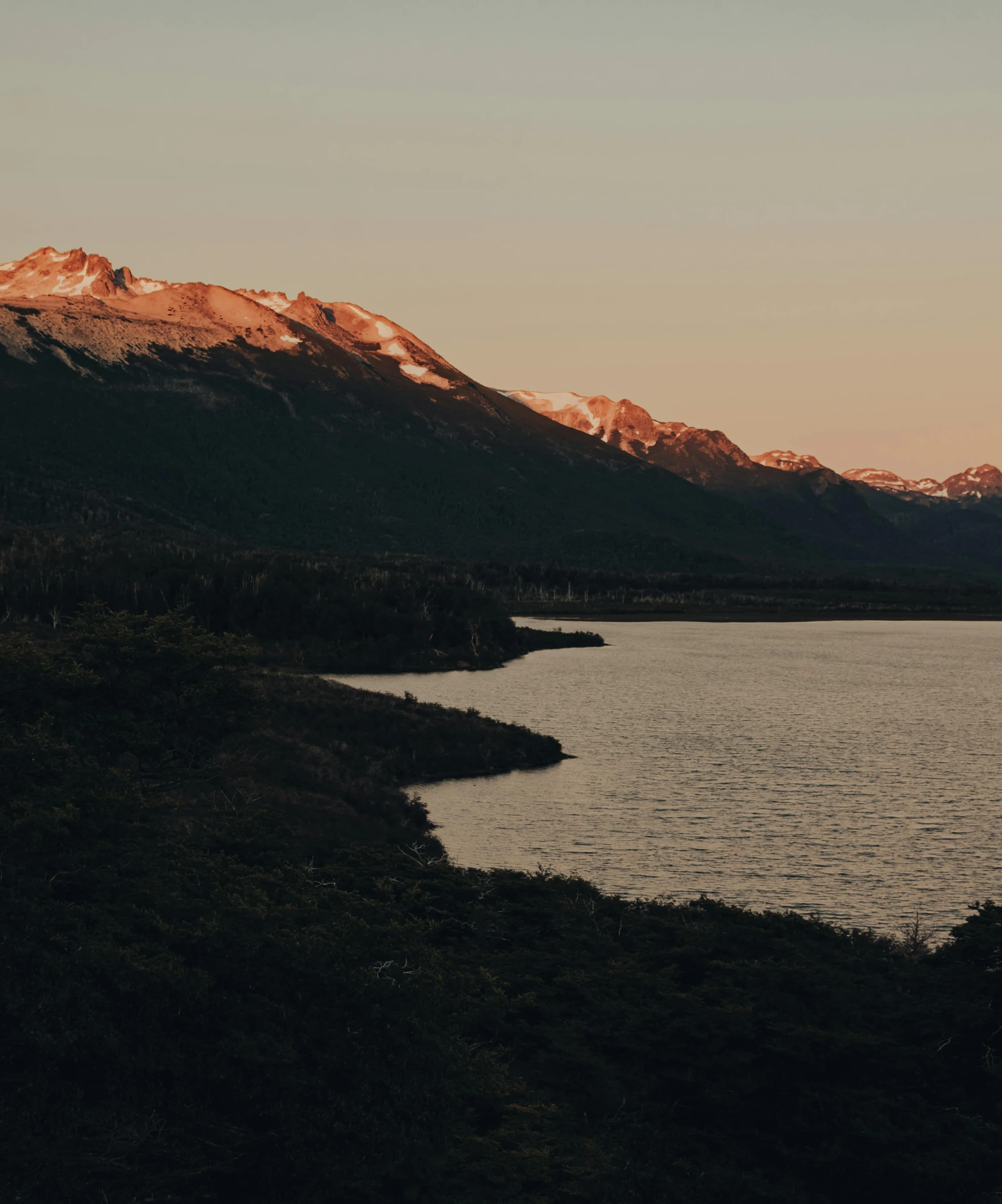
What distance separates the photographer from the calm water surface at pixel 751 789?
4578cm

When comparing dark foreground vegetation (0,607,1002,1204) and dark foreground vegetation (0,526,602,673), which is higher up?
dark foreground vegetation (0,526,602,673)

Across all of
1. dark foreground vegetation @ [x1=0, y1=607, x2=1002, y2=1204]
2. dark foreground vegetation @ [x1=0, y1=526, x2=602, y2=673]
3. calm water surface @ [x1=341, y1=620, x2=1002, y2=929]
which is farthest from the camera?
dark foreground vegetation @ [x1=0, y1=526, x2=602, y2=673]

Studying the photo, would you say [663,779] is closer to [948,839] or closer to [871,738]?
[948,839]

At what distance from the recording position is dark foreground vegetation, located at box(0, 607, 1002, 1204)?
19688mm

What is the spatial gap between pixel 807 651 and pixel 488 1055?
5513 inches

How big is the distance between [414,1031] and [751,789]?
4390 cm

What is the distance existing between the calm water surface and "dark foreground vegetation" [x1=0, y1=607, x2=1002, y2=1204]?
437 inches

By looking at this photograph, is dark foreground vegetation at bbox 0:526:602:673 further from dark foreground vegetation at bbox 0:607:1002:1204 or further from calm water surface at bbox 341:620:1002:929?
dark foreground vegetation at bbox 0:607:1002:1204

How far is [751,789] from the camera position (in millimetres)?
63719

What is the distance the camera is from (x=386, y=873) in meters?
36.3

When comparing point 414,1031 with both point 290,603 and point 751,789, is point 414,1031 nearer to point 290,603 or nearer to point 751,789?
point 751,789

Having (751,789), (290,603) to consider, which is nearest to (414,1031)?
(751,789)

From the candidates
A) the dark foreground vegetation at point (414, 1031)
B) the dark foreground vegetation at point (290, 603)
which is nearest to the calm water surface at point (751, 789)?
the dark foreground vegetation at point (290, 603)

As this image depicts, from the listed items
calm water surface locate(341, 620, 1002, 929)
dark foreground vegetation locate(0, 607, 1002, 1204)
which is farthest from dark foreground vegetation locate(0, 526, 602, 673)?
dark foreground vegetation locate(0, 607, 1002, 1204)
